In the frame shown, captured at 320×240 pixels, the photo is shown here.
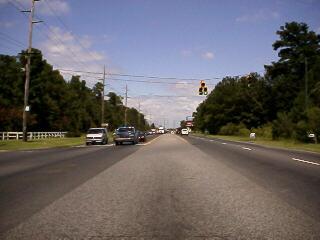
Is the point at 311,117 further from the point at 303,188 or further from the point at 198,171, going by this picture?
the point at 303,188

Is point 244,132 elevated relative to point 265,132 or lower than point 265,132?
elevated

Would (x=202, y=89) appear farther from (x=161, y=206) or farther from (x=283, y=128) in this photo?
(x=161, y=206)

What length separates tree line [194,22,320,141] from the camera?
197 feet

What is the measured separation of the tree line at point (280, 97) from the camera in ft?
197

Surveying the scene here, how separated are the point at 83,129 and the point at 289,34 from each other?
51013mm

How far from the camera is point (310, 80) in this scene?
83.2m

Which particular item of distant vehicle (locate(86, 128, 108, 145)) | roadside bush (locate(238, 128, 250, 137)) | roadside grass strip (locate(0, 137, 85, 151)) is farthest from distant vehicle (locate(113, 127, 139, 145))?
roadside bush (locate(238, 128, 250, 137))

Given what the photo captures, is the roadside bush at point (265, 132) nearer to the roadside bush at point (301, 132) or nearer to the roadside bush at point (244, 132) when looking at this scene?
the roadside bush at point (244, 132)

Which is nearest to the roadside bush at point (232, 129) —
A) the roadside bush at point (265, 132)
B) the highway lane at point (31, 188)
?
the roadside bush at point (265, 132)

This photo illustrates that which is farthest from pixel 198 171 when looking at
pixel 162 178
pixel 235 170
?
pixel 162 178

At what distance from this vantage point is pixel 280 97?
100188 millimetres

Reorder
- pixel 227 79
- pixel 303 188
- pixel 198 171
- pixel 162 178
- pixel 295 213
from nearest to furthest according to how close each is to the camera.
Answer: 1. pixel 295 213
2. pixel 303 188
3. pixel 162 178
4. pixel 198 171
5. pixel 227 79

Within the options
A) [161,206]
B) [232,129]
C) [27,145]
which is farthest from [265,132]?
[161,206]

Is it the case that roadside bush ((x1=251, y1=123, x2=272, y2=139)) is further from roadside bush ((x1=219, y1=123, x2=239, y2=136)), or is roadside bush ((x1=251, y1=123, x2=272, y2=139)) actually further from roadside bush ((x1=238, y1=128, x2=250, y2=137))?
roadside bush ((x1=219, y1=123, x2=239, y2=136))
